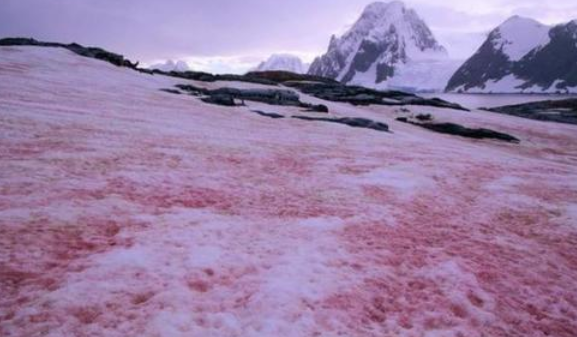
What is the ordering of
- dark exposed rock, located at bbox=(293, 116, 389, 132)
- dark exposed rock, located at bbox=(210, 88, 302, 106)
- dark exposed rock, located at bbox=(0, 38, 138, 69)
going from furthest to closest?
dark exposed rock, located at bbox=(0, 38, 138, 69)
dark exposed rock, located at bbox=(210, 88, 302, 106)
dark exposed rock, located at bbox=(293, 116, 389, 132)


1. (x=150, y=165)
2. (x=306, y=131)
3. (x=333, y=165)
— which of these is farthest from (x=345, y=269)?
(x=306, y=131)

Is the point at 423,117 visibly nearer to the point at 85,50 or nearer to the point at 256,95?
the point at 256,95

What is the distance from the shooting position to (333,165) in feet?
58.7

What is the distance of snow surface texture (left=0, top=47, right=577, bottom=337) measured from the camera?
6.57 meters

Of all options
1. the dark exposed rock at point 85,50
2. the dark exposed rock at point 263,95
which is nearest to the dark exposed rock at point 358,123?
the dark exposed rock at point 263,95

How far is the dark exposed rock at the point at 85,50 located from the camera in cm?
5173

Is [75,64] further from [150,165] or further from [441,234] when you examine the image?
[441,234]

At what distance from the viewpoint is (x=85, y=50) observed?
181ft

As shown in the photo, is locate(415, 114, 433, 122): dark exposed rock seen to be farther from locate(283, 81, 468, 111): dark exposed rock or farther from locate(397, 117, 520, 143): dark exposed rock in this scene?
locate(283, 81, 468, 111): dark exposed rock

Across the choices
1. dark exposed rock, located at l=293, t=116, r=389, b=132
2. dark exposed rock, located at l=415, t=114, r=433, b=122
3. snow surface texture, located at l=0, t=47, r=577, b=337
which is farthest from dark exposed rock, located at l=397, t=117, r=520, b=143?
snow surface texture, located at l=0, t=47, r=577, b=337

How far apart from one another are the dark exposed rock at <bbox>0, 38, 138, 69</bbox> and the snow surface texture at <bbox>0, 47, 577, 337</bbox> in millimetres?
35290

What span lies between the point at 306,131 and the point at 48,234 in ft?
66.3

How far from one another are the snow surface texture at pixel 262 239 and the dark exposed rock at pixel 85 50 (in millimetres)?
35290

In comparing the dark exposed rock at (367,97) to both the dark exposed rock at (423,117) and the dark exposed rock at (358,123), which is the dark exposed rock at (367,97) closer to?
the dark exposed rock at (423,117)
